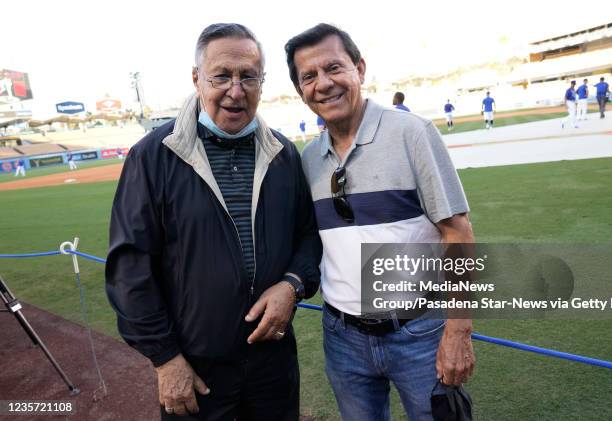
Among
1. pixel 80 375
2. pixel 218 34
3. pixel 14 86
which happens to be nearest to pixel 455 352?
pixel 218 34

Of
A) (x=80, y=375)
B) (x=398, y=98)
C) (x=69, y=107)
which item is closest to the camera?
(x=80, y=375)

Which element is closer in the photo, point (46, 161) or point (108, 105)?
point (46, 161)

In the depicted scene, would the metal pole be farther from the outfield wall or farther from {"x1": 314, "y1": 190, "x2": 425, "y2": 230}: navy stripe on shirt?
the outfield wall

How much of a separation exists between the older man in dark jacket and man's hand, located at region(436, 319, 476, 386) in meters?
0.64

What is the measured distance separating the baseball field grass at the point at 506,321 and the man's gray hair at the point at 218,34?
2451 mm

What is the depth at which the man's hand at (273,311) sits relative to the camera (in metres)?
1.87

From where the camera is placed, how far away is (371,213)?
1.82m

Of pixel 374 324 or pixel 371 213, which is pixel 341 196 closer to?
pixel 371 213

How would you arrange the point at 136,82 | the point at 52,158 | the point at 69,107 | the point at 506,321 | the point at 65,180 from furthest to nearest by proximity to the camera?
the point at 69,107 → the point at 136,82 → the point at 52,158 → the point at 65,180 → the point at 506,321

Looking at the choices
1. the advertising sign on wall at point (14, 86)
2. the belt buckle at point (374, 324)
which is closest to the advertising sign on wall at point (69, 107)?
the advertising sign on wall at point (14, 86)

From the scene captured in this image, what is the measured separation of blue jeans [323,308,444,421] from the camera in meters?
1.81

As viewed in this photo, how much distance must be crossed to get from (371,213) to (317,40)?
0.81 m

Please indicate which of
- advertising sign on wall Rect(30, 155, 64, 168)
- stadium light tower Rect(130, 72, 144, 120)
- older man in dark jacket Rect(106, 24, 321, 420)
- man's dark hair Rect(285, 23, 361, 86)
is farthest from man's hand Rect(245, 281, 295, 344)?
stadium light tower Rect(130, 72, 144, 120)

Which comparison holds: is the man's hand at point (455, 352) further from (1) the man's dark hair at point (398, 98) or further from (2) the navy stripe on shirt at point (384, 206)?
(1) the man's dark hair at point (398, 98)
